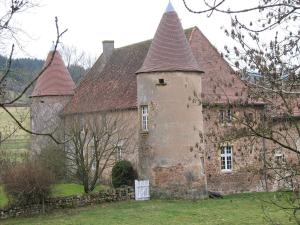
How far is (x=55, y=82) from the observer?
3438cm

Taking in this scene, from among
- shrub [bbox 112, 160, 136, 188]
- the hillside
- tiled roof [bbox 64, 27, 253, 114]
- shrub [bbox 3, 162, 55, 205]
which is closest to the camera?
the hillside

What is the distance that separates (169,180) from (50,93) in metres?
12.6

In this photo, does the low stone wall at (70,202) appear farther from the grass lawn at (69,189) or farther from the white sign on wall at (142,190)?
the grass lawn at (69,189)

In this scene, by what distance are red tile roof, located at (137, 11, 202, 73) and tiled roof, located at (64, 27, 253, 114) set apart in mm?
1662

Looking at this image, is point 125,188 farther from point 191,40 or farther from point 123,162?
→ point 191,40

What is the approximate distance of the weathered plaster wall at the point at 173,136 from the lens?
2484 cm

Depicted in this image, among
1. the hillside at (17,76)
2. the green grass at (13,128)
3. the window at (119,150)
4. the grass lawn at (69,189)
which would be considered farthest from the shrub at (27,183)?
the hillside at (17,76)

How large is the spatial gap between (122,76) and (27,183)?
37.8 ft

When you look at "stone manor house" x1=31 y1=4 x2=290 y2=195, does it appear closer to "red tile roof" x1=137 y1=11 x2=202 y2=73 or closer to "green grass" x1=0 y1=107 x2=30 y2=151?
"red tile roof" x1=137 y1=11 x2=202 y2=73

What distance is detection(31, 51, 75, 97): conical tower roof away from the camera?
34156 mm

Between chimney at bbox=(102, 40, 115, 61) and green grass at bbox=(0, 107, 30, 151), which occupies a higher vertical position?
chimney at bbox=(102, 40, 115, 61)

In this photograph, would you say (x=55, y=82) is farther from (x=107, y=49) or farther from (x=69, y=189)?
(x=69, y=189)

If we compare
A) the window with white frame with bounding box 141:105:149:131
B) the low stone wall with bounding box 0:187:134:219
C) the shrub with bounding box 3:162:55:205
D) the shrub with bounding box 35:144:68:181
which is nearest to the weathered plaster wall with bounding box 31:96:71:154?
the shrub with bounding box 35:144:68:181

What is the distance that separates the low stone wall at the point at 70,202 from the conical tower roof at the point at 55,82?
11438 millimetres
